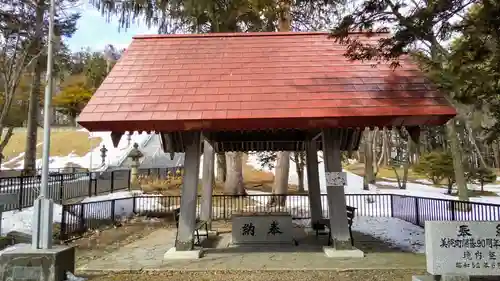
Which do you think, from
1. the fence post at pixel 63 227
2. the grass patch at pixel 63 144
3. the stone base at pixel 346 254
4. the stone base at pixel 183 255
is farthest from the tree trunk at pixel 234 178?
the grass patch at pixel 63 144

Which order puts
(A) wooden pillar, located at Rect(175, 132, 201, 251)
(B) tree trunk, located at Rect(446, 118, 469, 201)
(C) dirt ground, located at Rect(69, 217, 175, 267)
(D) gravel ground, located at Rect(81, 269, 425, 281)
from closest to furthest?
(D) gravel ground, located at Rect(81, 269, 425, 281) → (A) wooden pillar, located at Rect(175, 132, 201, 251) → (C) dirt ground, located at Rect(69, 217, 175, 267) → (B) tree trunk, located at Rect(446, 118, 469, 201)

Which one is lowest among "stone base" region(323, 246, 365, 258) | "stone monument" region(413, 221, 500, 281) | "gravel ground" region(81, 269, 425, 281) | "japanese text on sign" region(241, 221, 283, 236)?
"gravel ground" region(81, 269, 425, 281)

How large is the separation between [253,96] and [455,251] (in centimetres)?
443

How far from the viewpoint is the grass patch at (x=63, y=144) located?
177 feet

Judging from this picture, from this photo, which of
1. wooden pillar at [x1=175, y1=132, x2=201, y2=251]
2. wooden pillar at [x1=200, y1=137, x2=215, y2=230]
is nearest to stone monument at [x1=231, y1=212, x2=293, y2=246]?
wooden pillar at [x1=175, y1=132, x2=201, y2=251]

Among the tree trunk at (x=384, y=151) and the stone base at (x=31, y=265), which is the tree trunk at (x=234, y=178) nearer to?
the stone base at (x=31, y=265)

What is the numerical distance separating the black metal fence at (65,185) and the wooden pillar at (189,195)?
6594 millimetres

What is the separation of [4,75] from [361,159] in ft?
164

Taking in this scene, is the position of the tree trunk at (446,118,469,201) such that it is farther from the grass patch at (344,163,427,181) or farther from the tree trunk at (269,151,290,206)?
the grass patch at (344,163,427,181)

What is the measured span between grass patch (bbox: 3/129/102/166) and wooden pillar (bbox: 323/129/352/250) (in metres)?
48.6

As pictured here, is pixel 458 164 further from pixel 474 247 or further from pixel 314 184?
pixel 474 247

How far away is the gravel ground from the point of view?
6734mm

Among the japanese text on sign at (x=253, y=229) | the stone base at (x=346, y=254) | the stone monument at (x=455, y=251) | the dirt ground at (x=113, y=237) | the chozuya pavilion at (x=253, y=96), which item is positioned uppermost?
the chozuya pavilion at (x=253, y=96)

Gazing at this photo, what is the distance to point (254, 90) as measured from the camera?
8.23 m
